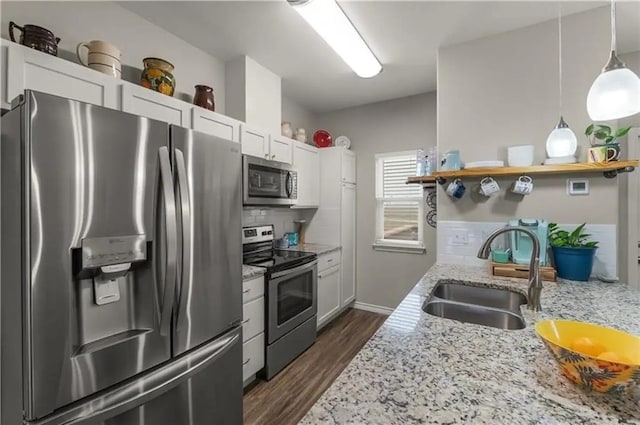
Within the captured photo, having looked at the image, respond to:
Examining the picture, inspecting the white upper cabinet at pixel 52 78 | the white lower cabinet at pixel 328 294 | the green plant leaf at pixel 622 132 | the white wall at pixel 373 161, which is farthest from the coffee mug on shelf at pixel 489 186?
the white upper cabinet at pixel 52 78

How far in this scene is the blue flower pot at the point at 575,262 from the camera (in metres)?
1.73

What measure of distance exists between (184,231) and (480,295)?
171 centimetres

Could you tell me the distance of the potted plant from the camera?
173cm

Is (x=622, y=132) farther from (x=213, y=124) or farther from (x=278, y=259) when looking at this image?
(x=213, y=124)

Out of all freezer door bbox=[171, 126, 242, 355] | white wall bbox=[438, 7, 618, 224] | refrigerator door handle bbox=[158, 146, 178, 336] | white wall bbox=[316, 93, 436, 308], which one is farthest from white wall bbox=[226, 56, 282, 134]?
white wall bbox=[438, 7, 618, 224]

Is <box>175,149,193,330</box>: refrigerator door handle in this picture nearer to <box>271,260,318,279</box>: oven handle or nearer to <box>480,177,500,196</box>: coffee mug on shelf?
<box>271,260,318,279</box>: oven handle

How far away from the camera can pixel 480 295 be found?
170 cm

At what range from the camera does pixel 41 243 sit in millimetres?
919

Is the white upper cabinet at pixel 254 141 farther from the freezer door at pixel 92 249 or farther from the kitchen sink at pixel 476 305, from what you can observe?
the kitchen sink at pixel 476 305

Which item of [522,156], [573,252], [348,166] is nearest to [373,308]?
[348,166]

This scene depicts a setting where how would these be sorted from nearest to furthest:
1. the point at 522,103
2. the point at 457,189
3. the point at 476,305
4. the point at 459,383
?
the point at 459,383 < the point at 476,305 < the point at 522,103 < the point at 457,189

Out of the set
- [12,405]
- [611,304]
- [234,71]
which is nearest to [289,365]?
[12,405]

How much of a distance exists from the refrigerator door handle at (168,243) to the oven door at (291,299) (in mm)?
1035

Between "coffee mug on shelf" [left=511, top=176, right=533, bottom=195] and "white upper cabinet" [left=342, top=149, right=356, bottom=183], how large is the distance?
6.03 feet
